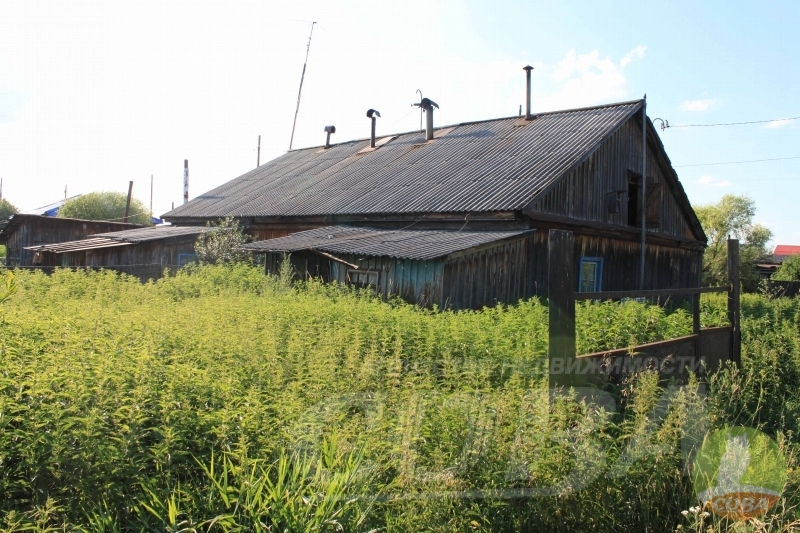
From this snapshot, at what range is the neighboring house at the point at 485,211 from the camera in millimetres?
11703

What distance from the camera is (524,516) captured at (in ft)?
11.5

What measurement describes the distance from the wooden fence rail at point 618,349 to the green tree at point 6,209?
6599 cm

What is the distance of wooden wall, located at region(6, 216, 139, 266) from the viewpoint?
23719 millimetres

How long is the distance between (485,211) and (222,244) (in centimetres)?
831

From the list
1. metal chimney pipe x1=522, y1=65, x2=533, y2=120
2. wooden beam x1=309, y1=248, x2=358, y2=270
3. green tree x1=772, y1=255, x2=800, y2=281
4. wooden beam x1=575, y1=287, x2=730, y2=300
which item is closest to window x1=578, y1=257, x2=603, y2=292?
wooden beam x1=309, y1=248, x2=358, y2=270

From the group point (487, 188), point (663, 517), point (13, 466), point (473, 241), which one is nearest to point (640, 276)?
point (487, 188)

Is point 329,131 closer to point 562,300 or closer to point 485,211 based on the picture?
point 485,211

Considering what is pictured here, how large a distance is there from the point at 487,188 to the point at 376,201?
130 inches

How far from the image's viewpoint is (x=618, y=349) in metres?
5.87

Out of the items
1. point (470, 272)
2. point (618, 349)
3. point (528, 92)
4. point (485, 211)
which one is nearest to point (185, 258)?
point (485, 211)

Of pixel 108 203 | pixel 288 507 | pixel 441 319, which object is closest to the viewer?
pixel 288 507

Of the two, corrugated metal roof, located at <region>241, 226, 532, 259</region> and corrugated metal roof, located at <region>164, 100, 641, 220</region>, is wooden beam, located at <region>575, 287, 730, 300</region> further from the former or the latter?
corrugated metal roof, located at <region>164, 100, 641, 220</region>

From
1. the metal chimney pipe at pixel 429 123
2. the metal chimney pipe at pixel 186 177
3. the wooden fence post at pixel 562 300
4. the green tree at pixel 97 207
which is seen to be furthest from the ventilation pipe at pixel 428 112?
the green tree at pixel 97 207

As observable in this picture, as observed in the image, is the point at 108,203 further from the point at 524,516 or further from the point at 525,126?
the point at 524,516
